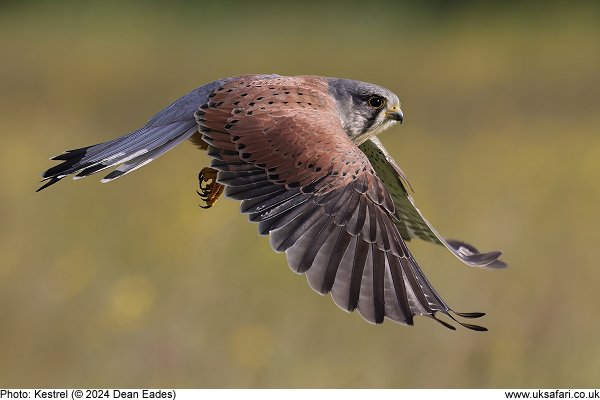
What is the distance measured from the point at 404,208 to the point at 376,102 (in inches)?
26.8

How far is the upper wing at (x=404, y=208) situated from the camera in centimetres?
575

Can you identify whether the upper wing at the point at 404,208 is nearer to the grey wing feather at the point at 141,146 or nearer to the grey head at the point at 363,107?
the grey head at the point at 363,107

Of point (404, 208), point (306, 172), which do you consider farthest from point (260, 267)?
point (306, 172)

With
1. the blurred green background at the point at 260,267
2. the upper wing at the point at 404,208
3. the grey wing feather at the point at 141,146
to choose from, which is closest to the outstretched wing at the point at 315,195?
the grey wing feather at the point at 141,146

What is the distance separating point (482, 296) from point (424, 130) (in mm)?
4388

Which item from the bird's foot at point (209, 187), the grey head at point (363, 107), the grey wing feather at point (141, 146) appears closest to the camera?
the grey wing feather at point (141, 146)

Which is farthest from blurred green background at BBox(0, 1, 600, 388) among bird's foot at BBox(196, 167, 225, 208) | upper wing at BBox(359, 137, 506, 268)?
bird's foot at BBox(196, 167, 225, 208)

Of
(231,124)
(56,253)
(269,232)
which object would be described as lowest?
(56,253)

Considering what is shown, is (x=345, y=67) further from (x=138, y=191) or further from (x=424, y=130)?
(x=138, y=191)

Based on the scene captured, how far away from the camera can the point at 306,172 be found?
4.77 m

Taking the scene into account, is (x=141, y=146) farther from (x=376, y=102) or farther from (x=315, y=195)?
(x=376, y=102)

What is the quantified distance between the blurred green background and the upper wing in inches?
18.8
